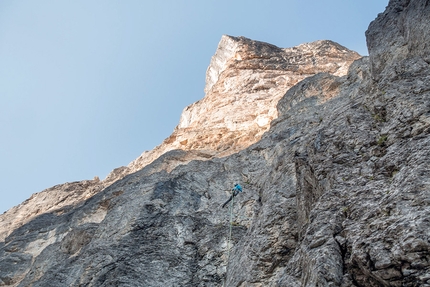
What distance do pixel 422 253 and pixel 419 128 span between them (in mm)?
4356

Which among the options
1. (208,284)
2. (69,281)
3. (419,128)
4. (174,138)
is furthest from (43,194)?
(419,128)

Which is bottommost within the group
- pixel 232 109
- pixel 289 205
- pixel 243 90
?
pixel 289 205

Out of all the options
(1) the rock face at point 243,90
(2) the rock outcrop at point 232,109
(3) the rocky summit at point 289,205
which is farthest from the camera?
(1) the rock face at point 243,90

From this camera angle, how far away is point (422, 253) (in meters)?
7.15

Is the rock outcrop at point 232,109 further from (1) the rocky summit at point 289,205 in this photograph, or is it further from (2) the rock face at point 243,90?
(1) the rocky summit at point 289,205

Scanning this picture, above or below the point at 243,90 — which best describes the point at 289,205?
below

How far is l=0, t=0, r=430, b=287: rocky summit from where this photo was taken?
848 centimetres

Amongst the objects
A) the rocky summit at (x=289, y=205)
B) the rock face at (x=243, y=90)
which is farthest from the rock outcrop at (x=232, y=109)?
the rocky summit at (x=289, y=205)

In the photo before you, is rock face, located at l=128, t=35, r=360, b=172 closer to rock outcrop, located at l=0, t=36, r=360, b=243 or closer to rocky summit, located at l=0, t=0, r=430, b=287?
rock outcrop, located at l=0, t=36, r=360, b=243

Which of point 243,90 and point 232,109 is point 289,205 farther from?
point 243,90

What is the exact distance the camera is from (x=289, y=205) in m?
13.9

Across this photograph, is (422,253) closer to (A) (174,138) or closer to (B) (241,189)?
(B) (241,189)

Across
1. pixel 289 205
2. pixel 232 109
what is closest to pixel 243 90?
pixel 232 109

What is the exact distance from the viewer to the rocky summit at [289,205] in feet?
27.8
